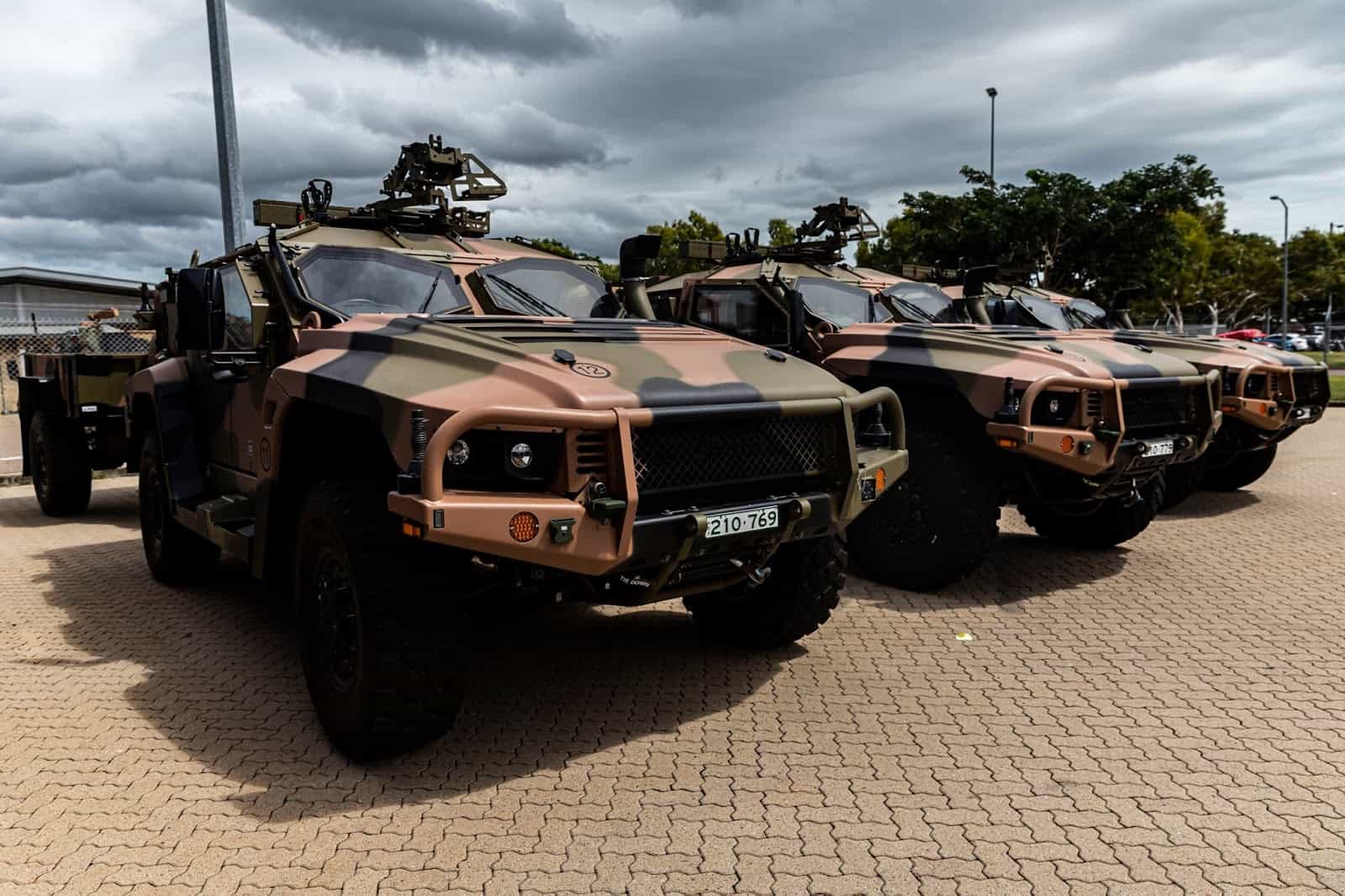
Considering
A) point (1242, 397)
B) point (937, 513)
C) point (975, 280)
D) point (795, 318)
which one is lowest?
point (937, 513)

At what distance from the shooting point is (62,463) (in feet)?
29.1

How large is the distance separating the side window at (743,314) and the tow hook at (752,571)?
3648 millimetres

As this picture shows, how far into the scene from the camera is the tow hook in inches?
146

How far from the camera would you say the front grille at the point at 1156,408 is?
5.67 m

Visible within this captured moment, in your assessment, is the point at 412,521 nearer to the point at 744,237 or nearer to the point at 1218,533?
the point at 1218,533

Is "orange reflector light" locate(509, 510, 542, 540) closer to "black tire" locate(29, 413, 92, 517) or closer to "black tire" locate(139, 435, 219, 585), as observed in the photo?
"black tire" locate(139, 435, 219, 585)

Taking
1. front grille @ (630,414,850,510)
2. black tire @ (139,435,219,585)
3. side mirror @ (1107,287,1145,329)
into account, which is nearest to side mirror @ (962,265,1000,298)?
side mirror @ (1107,287,1145,329)

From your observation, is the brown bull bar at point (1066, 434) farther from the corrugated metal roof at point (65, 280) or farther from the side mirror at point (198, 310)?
the corrugated metal roof at point (65, 280)

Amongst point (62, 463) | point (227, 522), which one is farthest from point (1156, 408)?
point (62, 463)

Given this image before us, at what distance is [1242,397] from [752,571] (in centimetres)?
575

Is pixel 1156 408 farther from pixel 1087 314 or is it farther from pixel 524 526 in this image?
pixel 1087 314

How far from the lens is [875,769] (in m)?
3.59

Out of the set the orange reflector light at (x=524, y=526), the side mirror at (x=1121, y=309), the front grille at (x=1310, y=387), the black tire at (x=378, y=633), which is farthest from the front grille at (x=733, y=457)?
the side mirror at (x=1121, y=309)

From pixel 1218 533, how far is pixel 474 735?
6008 millimetres
